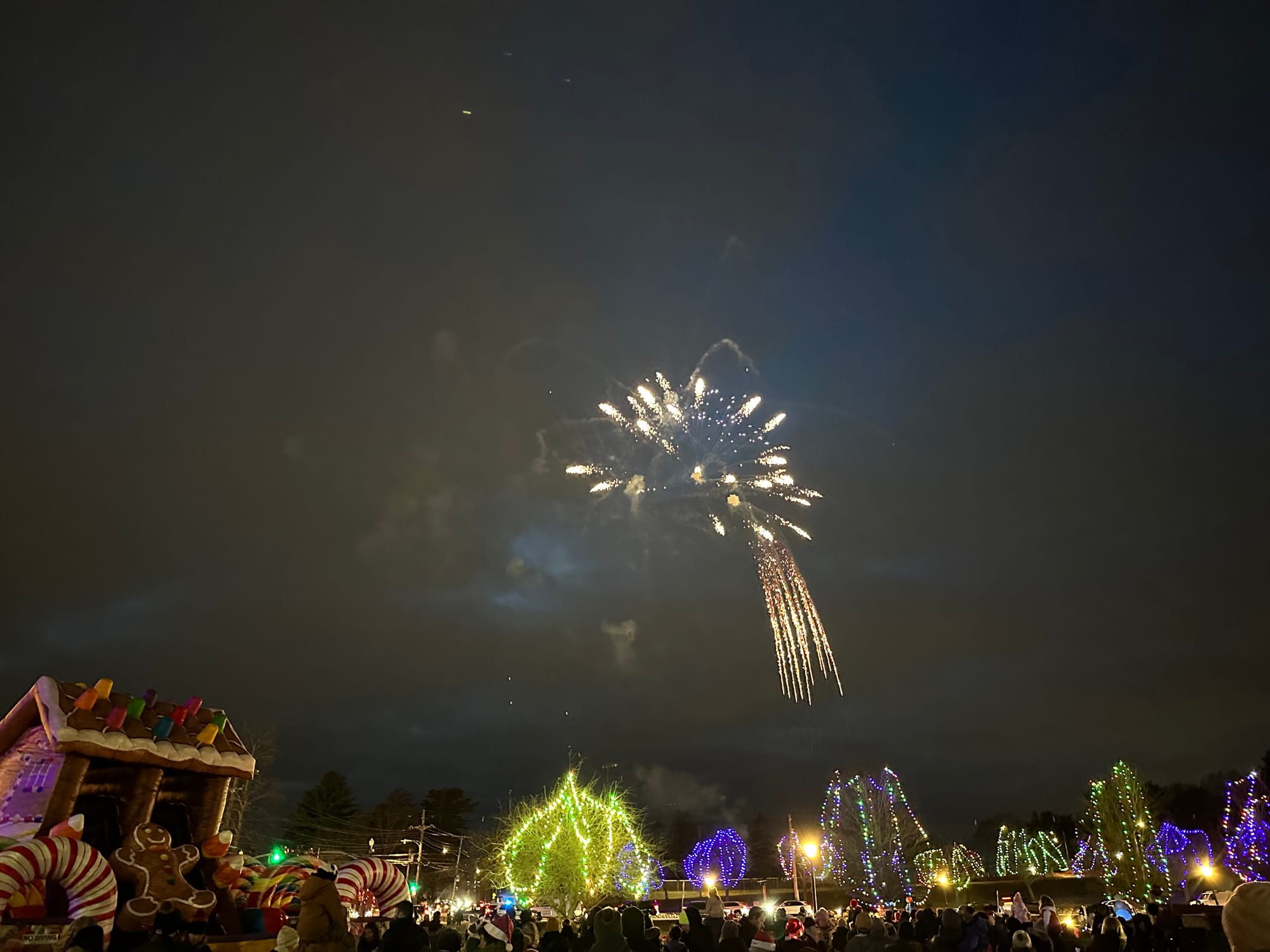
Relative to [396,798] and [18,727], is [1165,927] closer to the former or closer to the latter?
[18,727]

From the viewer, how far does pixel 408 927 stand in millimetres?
9289

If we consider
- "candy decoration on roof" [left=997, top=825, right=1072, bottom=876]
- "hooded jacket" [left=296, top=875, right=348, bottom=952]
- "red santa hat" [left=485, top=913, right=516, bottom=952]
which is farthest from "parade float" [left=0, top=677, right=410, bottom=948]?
"candy decoration on roof" [left=997, top=825, right=1072, bottom=876]

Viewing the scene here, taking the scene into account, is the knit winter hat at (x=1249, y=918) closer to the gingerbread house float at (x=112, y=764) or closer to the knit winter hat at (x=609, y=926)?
the knit winter hat at (x=609, y=926)

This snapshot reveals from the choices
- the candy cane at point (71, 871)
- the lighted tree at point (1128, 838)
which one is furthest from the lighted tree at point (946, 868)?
the candy cane at point (71, 871)

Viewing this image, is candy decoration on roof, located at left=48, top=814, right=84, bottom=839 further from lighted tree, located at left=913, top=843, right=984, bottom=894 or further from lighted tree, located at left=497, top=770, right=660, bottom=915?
lighted tree, located at left=913, top=843, right=984, bottom=894

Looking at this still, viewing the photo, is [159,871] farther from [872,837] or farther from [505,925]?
[872,837]

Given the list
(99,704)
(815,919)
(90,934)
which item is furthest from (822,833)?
(90,934)

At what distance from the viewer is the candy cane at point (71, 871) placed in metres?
12.9

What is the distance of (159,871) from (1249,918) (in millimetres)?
18020

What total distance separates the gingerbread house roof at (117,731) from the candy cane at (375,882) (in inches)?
167

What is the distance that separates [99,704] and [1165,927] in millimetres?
22685

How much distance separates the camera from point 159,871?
51.6ft

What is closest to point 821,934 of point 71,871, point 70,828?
point 71,871

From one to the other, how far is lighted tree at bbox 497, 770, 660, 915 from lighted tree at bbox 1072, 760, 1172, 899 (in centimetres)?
2798
